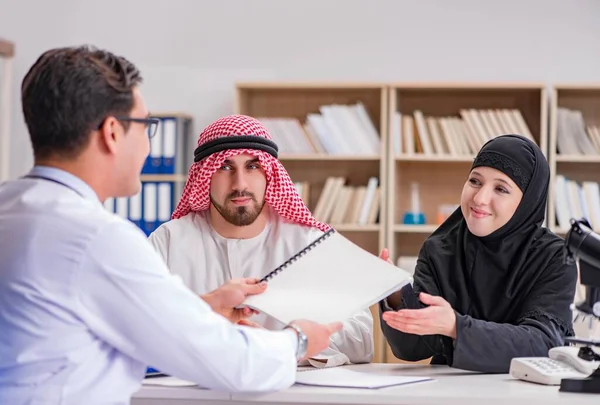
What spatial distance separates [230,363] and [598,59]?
4823mm

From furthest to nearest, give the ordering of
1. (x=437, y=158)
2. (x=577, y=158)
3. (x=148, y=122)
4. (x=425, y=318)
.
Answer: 1. (x=437, y=158)
2. (x=577, y=158)
3. (x=425, y=318)
4. (x=148, y=122)

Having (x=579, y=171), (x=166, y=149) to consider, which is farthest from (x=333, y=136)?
(x=579, y=171)

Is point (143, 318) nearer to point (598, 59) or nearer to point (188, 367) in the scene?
point (188, 367)

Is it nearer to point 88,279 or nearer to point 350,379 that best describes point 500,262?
point 350,379

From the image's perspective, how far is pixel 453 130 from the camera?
577cm

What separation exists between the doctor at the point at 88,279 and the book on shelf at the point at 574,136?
4200 mm

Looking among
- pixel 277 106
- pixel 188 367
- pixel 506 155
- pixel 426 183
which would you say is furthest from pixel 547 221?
pixel 188 367

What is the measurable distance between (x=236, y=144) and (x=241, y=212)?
0.73 feet

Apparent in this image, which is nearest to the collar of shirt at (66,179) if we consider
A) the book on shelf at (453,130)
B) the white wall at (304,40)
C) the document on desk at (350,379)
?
the document on desk at (350,379)

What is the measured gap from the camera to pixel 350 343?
8.97 feet

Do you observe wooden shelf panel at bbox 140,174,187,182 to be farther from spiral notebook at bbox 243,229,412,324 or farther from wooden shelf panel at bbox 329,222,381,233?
spiral notebook at bbox 243,229,412,324

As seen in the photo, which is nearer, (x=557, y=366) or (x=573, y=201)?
(x=557, y=366)

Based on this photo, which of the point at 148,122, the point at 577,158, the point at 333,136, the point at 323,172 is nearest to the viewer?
the point at 148,122

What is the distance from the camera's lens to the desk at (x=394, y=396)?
1.98 meters
